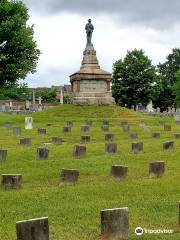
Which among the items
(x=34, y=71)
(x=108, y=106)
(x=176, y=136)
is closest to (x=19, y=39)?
(x=34, y=71)

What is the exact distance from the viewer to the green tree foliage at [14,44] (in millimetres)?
44281

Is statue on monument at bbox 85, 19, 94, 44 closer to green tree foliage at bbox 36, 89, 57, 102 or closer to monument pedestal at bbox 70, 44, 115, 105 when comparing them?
monument pedestal at bbox 70, 44, 115, 105

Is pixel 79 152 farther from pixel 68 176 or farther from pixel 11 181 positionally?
pixel 11 181

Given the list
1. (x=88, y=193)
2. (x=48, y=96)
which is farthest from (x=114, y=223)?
(x=48, y=96)

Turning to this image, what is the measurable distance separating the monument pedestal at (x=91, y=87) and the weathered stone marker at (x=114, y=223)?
3939 cm

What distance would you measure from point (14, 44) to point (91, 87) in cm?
849

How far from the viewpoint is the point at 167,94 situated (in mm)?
94750

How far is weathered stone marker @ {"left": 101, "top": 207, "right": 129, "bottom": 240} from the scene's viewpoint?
9109mm

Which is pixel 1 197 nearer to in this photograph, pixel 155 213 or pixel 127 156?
pixel 155 213

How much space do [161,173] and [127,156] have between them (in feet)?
15.3

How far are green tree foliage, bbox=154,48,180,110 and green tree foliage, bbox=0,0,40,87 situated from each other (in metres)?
45.3

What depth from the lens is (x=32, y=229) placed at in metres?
8.48

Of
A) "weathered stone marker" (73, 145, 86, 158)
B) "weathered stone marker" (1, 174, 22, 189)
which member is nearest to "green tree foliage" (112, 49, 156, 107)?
"weathered stone marker" (73, 145, 86, 158)

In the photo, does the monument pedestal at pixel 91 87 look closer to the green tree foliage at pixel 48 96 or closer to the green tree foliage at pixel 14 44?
the green tree foliage at pixel 14 44
